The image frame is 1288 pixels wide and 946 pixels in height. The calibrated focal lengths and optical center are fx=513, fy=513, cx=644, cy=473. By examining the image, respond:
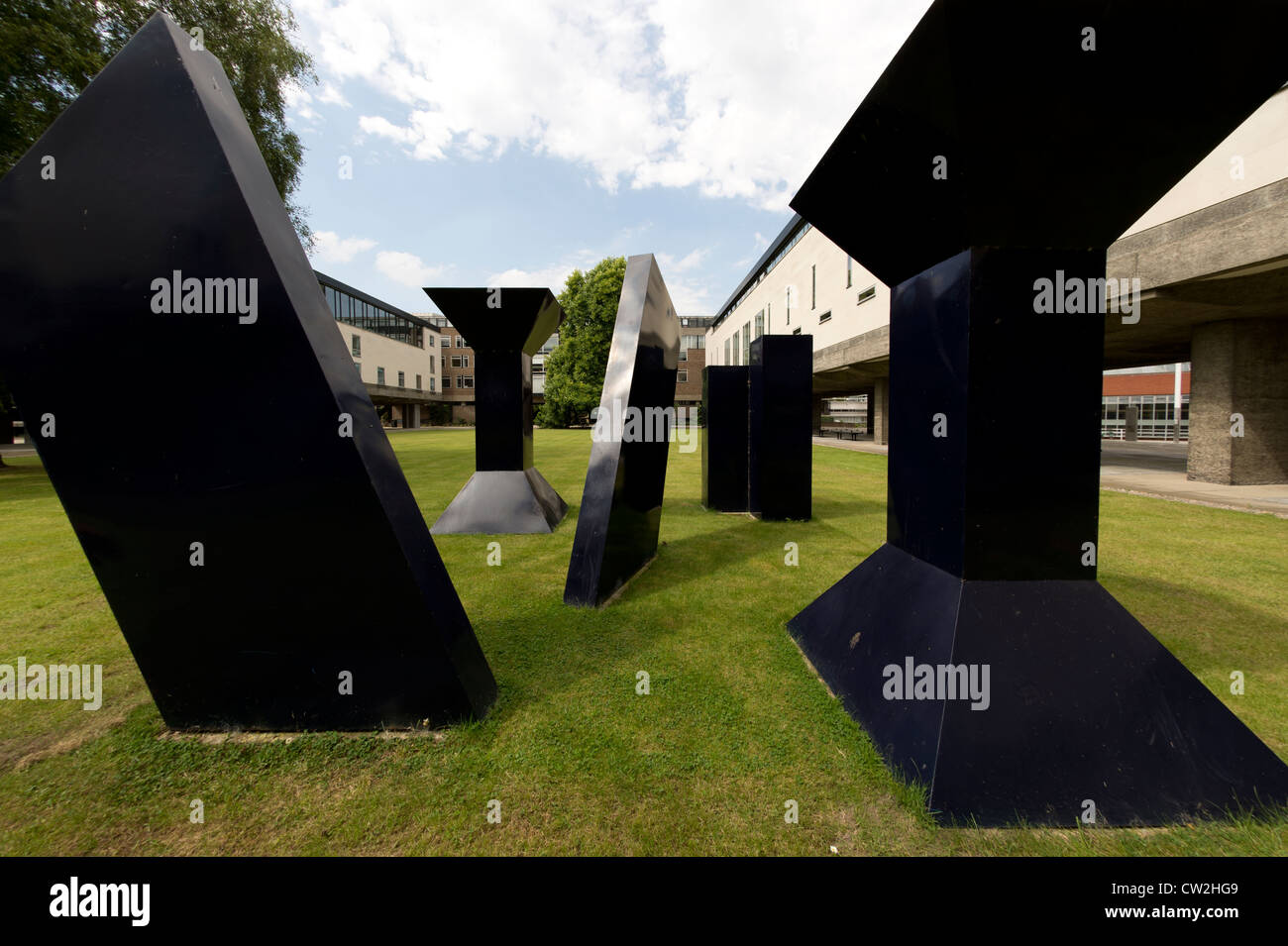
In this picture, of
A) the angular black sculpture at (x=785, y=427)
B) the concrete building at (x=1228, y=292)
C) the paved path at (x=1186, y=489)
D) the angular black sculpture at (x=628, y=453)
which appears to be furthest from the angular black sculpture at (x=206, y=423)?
the paved path at (x=1186, y=489)

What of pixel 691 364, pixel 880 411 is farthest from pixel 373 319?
pixel 880 411

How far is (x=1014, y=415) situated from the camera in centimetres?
262

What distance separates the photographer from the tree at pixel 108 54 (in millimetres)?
9594

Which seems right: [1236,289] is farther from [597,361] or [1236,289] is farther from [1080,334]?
[597,361]

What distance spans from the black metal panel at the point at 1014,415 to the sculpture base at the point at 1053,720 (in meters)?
0.21

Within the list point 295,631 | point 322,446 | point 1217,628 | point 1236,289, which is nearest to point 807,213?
point 322,446

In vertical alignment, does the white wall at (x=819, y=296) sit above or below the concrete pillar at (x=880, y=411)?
above

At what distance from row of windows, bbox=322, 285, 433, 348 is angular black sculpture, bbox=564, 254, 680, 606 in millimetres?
43707

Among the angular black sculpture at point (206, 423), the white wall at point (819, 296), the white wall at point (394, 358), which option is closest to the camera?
the angular black sculpture at point (206, 423)

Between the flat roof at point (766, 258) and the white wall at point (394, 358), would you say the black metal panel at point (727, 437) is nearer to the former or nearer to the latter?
the flat roof at point (766, 258)

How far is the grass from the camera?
2.15 metres

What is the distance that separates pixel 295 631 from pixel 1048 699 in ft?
12.4

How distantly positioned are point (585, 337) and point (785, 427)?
120 feet

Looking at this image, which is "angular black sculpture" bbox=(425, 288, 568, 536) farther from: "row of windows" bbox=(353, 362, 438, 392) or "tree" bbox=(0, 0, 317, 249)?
"row of windows" bbox=(353, 362, 438, 392)
